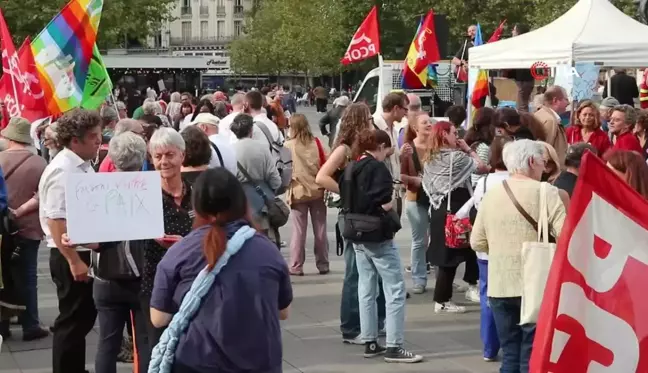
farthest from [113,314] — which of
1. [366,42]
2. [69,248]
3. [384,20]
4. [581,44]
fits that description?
[384,20]

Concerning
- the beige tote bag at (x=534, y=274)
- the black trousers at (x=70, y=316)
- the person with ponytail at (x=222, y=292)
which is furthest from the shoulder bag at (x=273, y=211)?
the person with ponytail at (x=222, y=292)

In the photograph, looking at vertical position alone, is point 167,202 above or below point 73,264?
above

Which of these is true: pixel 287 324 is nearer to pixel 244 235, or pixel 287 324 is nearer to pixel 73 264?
pixel 73 264

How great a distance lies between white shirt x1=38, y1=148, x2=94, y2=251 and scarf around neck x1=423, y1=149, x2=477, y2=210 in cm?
348

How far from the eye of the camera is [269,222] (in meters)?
8.75

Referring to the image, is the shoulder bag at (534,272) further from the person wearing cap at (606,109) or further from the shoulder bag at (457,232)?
the person wearing cap at (606,109)

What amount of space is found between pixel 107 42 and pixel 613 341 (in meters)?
29.3

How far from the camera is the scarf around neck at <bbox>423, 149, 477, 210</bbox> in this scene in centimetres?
869

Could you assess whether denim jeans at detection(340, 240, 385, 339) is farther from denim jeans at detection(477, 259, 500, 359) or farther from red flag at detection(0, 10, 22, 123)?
red flag at detection(0, 10, 22, 123)

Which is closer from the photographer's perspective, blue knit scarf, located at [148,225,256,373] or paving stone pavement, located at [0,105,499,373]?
blue knit scarf, located at [148,225,256,373]

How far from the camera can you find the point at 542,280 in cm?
571

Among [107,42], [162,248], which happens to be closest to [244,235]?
[162,248]

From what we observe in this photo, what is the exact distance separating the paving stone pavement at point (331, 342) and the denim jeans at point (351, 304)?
0.44 feet

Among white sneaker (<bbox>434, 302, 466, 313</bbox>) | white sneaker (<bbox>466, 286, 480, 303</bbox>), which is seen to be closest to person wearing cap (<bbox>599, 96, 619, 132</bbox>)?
white sneaker (<bbox>466, 286, 480, 303</bbox>)
